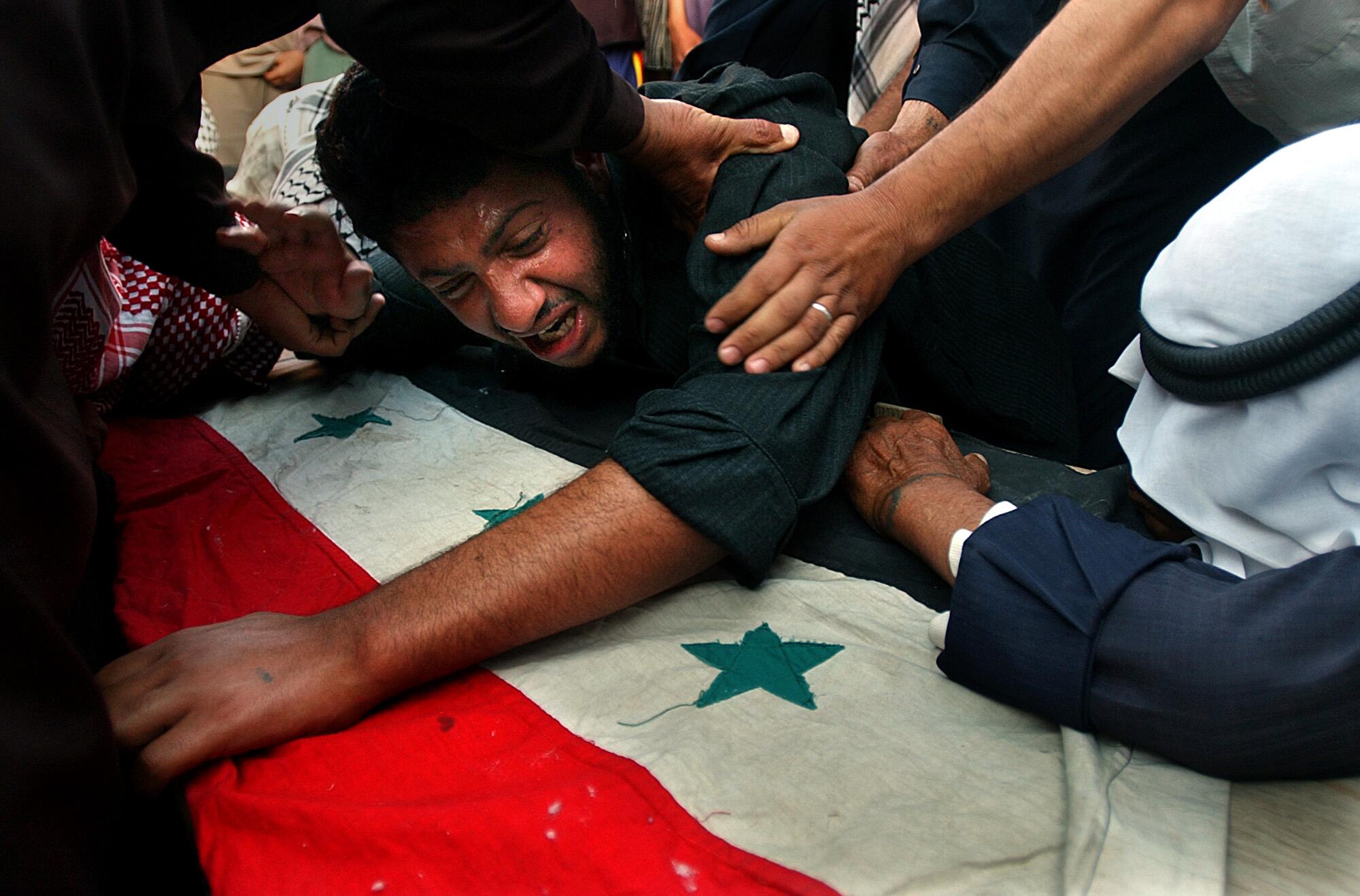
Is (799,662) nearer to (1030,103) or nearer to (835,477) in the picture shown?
(835,477)

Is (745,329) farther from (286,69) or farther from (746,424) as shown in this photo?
(286,69)

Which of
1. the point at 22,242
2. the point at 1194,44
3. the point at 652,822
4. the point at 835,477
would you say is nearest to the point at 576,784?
the point at 652,822

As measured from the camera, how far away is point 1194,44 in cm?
95

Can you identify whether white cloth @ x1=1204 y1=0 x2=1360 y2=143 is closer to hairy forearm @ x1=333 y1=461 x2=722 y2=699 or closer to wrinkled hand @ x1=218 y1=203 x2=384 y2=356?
hairy forearm @ x1=333 y1=461 x2=722 y2=699

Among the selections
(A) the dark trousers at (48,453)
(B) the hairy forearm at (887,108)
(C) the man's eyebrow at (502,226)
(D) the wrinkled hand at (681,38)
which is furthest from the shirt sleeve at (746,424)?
(D) the wrinkled hand at (681,38)

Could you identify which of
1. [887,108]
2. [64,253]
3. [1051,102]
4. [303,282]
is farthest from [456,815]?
[887,108]

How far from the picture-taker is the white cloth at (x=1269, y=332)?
2.09ft

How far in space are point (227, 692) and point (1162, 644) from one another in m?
0.76

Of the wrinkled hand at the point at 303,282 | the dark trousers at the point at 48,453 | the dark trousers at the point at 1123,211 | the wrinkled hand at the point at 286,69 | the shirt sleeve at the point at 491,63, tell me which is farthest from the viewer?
the wrinkled hand at the point at 286,69

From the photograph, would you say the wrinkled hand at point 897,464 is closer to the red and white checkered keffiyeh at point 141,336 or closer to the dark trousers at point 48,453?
the dark trousers at point 48,453

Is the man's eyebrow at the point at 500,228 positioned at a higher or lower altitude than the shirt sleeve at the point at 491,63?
lower

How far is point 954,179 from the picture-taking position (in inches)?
38.3

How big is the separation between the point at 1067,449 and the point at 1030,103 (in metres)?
0.57

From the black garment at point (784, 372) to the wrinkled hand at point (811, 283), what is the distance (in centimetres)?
3
